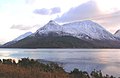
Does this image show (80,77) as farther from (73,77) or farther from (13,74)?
(13,74)

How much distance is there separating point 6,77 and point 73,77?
868cm

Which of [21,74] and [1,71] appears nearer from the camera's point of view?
[21,74]

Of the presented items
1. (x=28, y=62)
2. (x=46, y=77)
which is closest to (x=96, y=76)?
(x=28, y=62)

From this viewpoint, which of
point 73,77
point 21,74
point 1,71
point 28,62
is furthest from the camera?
point 28,62

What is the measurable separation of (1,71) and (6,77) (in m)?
2.33

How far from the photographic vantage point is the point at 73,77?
77.7ft

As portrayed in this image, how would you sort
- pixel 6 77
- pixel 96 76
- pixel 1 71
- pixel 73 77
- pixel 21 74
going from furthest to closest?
A: pixel 96 76 < pixel 73 77 < pixel 1 71 < pixel 21 74 < pixel 6 77

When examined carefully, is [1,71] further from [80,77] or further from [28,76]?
[80,77]

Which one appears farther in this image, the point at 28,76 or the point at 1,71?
the point at 1,71

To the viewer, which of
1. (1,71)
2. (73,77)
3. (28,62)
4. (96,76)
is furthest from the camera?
(28,62)

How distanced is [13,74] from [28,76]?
1.16 m

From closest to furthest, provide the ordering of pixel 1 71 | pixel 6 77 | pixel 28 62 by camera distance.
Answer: pixel 6 77
pixel 1 71
pixel 28 62

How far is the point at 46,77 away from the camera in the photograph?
1700cm

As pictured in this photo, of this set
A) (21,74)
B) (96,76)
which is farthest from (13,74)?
(96,76)
